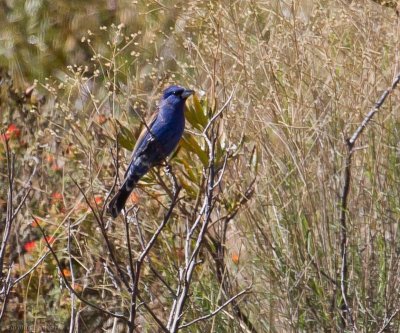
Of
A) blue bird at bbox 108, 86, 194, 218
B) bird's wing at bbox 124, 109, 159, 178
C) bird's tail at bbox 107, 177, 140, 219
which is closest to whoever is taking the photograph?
bird's tail at bbox 107, 177, 140, 219

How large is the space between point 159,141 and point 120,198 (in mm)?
300

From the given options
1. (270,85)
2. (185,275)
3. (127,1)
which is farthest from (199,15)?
(127,1)

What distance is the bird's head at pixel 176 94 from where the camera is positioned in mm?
4621

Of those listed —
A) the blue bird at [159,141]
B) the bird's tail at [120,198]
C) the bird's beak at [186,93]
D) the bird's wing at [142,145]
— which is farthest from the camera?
the bird's beak at [186,93]

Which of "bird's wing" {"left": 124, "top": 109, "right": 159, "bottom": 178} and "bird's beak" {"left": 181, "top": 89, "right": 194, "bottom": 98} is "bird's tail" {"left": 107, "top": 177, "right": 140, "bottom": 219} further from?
"bird's beak" {"left": 181, "top": 89, "right": 194, "bottom": 98}

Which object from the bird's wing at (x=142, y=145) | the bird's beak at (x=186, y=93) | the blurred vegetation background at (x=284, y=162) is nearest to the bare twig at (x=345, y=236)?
the blurred vegetation background at (x=284, y=162)

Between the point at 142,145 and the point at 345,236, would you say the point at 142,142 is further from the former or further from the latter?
the point at 345,236

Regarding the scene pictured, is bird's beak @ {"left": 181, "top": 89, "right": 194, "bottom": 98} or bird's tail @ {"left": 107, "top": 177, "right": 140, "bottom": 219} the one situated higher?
bird's beak @ {"left": 181, "top": 89, "right": 194, "bottom": 98}

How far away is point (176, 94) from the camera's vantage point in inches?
184

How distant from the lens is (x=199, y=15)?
201 inches

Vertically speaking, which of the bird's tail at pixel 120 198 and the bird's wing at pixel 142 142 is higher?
the bird's wing at pixel 142 142

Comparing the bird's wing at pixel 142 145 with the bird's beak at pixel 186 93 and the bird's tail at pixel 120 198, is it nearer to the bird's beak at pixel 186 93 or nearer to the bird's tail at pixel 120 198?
the bird's tail at pixel 120 198

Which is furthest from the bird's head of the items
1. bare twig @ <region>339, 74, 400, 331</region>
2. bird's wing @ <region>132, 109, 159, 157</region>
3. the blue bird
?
bare twig @ <region>339, 74, 400, 331</region>

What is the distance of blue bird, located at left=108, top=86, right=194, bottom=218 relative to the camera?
Result: 4289mm
